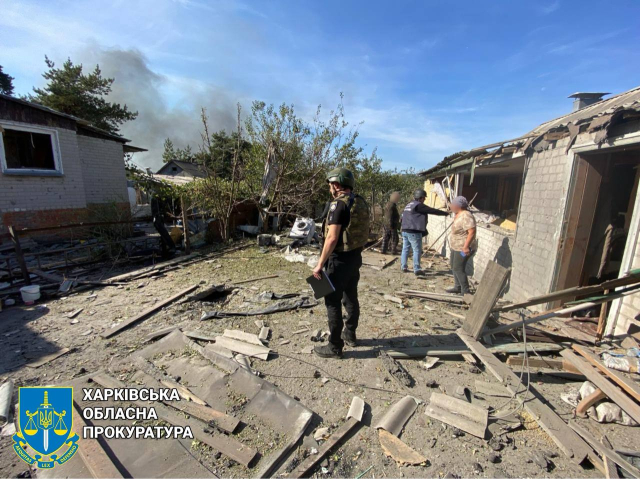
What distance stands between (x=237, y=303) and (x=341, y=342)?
2.32 metres

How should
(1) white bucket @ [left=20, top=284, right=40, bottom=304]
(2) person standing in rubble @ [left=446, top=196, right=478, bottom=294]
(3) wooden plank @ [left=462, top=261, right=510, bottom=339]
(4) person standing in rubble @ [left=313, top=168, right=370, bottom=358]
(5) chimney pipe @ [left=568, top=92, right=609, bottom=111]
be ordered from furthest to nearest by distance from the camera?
1. (5) chimney pipe @ [left=568, top=92, right=609, bottom=111]
2. (1) white bucket @ [left=20, top=284, right=40, bottom=304]
3. (2) person standing in rubble @ [left=446, top=196, right=478, bottom=294]
4. (3) wooden plank @ [left=462, top=261, right=510, bottom=339]
5. (4) person standing in rubble @ [left=313, top=168, right=370, bottom=358]

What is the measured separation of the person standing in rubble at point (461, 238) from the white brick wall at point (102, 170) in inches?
475

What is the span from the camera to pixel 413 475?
6.45 feet

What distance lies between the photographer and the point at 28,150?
940 centimetres

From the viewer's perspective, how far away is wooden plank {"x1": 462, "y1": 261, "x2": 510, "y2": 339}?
3.05 m

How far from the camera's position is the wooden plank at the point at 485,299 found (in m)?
3.05

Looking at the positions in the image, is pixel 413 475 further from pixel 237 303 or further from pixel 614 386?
pixel 237 303

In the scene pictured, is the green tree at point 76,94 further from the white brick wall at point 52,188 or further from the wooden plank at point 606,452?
the wooden plank at point 606,452

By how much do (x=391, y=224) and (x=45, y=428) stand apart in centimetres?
796

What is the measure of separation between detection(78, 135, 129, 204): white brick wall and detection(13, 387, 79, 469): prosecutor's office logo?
34.4ft

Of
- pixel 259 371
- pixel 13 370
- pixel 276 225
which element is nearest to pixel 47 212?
pixel 276 225

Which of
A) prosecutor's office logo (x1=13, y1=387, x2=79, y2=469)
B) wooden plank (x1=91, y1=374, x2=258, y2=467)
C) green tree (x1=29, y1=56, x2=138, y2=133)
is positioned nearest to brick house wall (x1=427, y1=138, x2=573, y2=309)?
wooden plank (x1=91, y1=374, x2=258, y2=467)

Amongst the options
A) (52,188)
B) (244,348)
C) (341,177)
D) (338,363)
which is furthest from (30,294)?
(52,188)

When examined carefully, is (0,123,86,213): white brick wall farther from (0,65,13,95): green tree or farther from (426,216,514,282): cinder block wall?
(0,65,13,95): green tree
